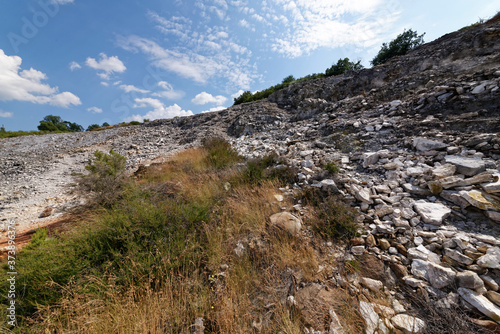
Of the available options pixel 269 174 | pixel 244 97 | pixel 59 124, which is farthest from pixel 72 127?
pixel 269 174

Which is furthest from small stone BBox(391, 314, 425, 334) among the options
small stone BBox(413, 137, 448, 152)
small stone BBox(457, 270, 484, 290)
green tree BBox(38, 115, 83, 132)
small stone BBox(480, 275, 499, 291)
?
green tree BBox(38, 115, 83, 132)

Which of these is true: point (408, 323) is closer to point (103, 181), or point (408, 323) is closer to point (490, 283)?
point (490, 283)

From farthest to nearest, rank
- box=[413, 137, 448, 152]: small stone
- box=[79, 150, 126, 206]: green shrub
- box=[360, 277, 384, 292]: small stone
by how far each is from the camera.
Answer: box=[79, 150, 126, 206]: green shrub → box=[413, 137, 448, 152]: small stone → box=[360, 277, 384, 292]: small stone

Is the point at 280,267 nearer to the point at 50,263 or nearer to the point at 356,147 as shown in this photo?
the point at 50,263

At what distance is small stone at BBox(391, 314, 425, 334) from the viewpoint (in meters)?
1.39

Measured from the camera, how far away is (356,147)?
15.6ft

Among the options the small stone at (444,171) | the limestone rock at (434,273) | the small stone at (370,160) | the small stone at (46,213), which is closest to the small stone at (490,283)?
the limestone rock at (434,273)

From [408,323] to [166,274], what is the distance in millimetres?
2516

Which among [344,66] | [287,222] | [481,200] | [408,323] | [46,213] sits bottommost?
[408,323]

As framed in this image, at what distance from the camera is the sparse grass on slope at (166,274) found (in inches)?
62.6

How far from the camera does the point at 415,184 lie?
282 centimetres

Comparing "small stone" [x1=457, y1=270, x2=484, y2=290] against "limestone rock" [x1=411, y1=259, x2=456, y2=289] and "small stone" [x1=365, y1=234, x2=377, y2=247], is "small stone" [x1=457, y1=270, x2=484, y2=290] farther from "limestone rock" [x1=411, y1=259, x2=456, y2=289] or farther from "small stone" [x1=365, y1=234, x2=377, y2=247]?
"small stone" [x1=365, y1=234, x2=377, y2=247]

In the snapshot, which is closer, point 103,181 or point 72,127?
point 103,181

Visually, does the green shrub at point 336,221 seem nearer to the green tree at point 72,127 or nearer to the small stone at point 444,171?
the small stone at point 444,171
